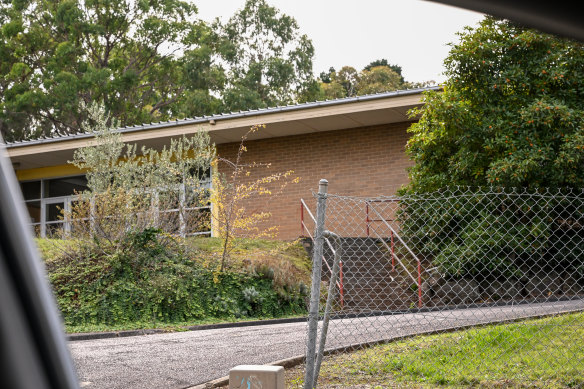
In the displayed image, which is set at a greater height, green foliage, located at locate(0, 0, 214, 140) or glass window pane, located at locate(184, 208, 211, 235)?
green foliage, located at locate(0, 0, 214, 140)

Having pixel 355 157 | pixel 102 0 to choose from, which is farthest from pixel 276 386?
pixel 102 0

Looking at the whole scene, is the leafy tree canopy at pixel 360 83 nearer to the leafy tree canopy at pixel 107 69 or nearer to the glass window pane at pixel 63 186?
the leafy tree canopy at pixel 107 69

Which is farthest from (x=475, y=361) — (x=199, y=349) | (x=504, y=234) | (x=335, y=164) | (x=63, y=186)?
(x=63, y=186)

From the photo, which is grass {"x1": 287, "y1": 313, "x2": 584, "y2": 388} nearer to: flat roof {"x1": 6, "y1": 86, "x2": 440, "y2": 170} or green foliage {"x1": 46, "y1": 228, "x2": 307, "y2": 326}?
green foliage {"x1": 46, "y1": 228, "x2": 307, "y2": 326}

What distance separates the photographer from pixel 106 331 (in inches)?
405

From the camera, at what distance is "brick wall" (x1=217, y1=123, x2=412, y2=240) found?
59.3 feet

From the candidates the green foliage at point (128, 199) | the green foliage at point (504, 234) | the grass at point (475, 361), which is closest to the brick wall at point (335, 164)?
the green foliage at point (128, 199)

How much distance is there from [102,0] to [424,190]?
72.3 ft

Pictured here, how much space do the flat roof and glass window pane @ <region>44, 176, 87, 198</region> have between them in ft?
4.75

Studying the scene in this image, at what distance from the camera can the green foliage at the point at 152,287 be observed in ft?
37.9

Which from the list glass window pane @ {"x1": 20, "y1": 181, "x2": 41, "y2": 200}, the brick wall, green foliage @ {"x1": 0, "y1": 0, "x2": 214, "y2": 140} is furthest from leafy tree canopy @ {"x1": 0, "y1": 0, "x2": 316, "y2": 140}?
the brick wall

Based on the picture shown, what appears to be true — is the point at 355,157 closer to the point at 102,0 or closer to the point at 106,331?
the point at 106,331

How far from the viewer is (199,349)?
8133 millimetres

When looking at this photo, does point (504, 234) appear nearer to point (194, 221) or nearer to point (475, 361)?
point (475, 361)
